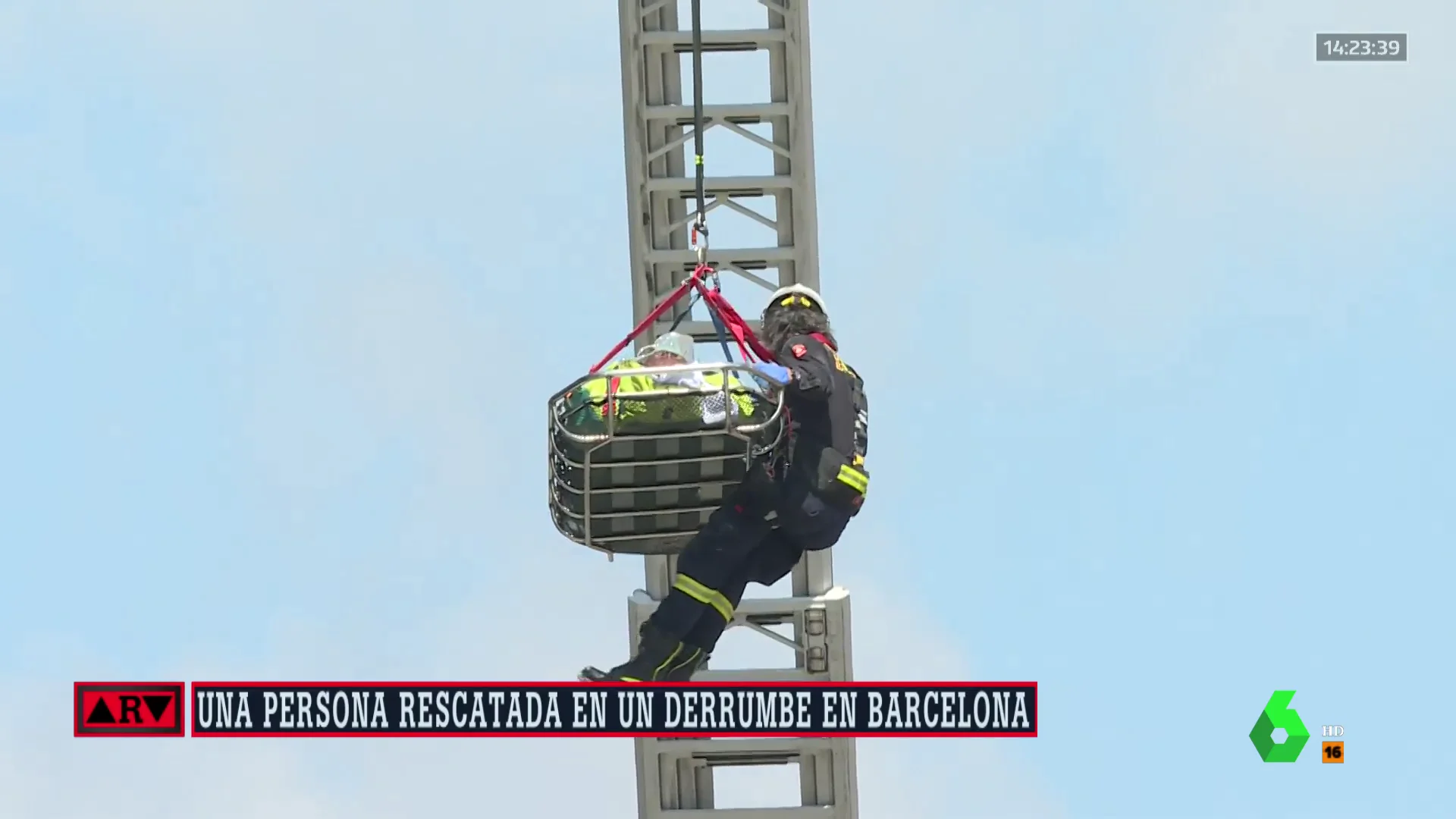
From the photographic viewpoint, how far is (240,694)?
17.8m

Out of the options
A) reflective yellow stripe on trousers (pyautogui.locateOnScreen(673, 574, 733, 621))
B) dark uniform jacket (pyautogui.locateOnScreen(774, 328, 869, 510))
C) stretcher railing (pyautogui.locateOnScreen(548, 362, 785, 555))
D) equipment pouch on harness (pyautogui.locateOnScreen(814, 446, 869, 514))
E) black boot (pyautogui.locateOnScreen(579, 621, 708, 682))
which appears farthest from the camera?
black boot (pyautogui.locateOnScreen(579, 621, 708, 682))

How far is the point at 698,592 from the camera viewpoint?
1705cm

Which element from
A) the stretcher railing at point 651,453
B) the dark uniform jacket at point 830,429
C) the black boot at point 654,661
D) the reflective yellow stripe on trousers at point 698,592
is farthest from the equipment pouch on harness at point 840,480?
the black boot at point 654,661

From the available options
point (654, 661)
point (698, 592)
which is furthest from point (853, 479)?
point (654, 661)

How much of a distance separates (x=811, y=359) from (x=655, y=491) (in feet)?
3.38

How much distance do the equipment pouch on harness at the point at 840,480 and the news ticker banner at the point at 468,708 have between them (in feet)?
5.07

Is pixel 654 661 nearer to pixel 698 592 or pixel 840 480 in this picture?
pixel 698 592

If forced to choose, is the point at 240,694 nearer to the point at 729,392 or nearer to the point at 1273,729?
the point at 729,392

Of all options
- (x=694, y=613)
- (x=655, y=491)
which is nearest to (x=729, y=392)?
(x=655, y=491)

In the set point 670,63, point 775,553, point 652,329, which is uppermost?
point 670,63

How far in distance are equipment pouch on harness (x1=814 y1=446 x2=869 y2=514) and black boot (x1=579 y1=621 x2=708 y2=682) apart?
1253mm

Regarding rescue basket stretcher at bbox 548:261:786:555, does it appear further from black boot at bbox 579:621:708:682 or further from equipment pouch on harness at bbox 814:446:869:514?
black boot at bbox 579:621:708:682

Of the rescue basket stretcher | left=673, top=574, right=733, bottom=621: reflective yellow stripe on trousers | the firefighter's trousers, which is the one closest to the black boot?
the firefighter's trousers

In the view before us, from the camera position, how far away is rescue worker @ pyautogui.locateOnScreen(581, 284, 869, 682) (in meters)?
16.4
